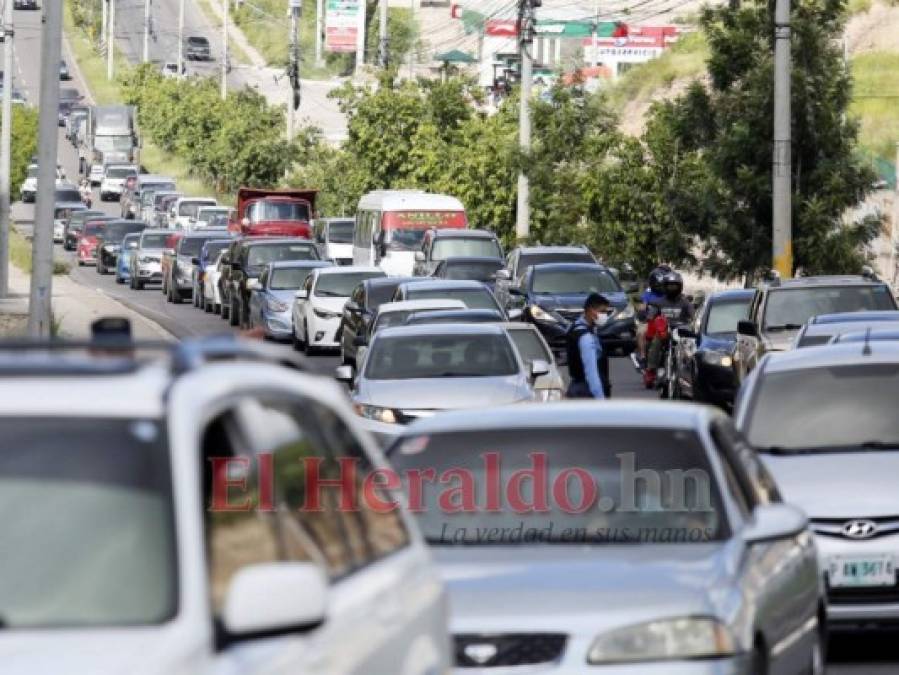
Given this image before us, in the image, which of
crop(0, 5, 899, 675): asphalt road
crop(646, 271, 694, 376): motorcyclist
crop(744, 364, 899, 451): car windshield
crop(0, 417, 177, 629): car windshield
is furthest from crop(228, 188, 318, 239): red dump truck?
crop(0, 417, 177, 629): car windshield

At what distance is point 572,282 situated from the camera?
40125 millimetres

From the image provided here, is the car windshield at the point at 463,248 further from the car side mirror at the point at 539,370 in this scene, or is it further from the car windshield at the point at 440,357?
the car side mirror at the point at 539,370

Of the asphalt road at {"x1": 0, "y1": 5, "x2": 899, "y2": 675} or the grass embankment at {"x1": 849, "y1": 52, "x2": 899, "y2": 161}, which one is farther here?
the grass embankment at {"x1": 849, "y1": 52, "x2": 899, "y2": 161}

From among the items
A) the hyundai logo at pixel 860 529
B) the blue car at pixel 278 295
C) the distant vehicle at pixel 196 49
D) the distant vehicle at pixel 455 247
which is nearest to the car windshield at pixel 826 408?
the hyundai logo at pixel 860 529

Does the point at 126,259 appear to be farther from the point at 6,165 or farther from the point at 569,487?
the point at 569,487

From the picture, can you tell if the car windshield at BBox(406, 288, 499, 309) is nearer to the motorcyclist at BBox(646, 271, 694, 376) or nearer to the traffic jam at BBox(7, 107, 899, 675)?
the motorcyclist at BBox(646, 271, 694, 376)

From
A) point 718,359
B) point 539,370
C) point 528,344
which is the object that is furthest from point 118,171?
point 539,370

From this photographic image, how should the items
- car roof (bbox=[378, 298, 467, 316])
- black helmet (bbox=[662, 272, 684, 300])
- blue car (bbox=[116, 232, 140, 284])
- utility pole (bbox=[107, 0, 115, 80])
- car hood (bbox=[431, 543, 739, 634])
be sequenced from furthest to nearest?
1. utility pole (bbox=[107, 0, 115, 80])
2. blue car (bbox=[116, 232, 140, 284])
3. black helmet (bbox=[662, 272, 684, 300])
4. car roof (bbox=[378, 298, 467, 316])
5. car hood (bbox=[431, 543, 739, 634])

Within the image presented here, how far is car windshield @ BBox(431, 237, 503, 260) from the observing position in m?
46.0

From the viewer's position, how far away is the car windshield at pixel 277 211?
62.1m

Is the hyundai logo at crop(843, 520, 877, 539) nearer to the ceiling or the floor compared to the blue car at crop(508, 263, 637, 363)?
nearer to the ceiling

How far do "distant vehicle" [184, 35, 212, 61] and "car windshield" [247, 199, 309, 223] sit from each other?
98.3 m

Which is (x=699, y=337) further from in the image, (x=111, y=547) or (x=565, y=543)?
(x=111, y=547)

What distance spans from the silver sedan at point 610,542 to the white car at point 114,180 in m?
98.8
